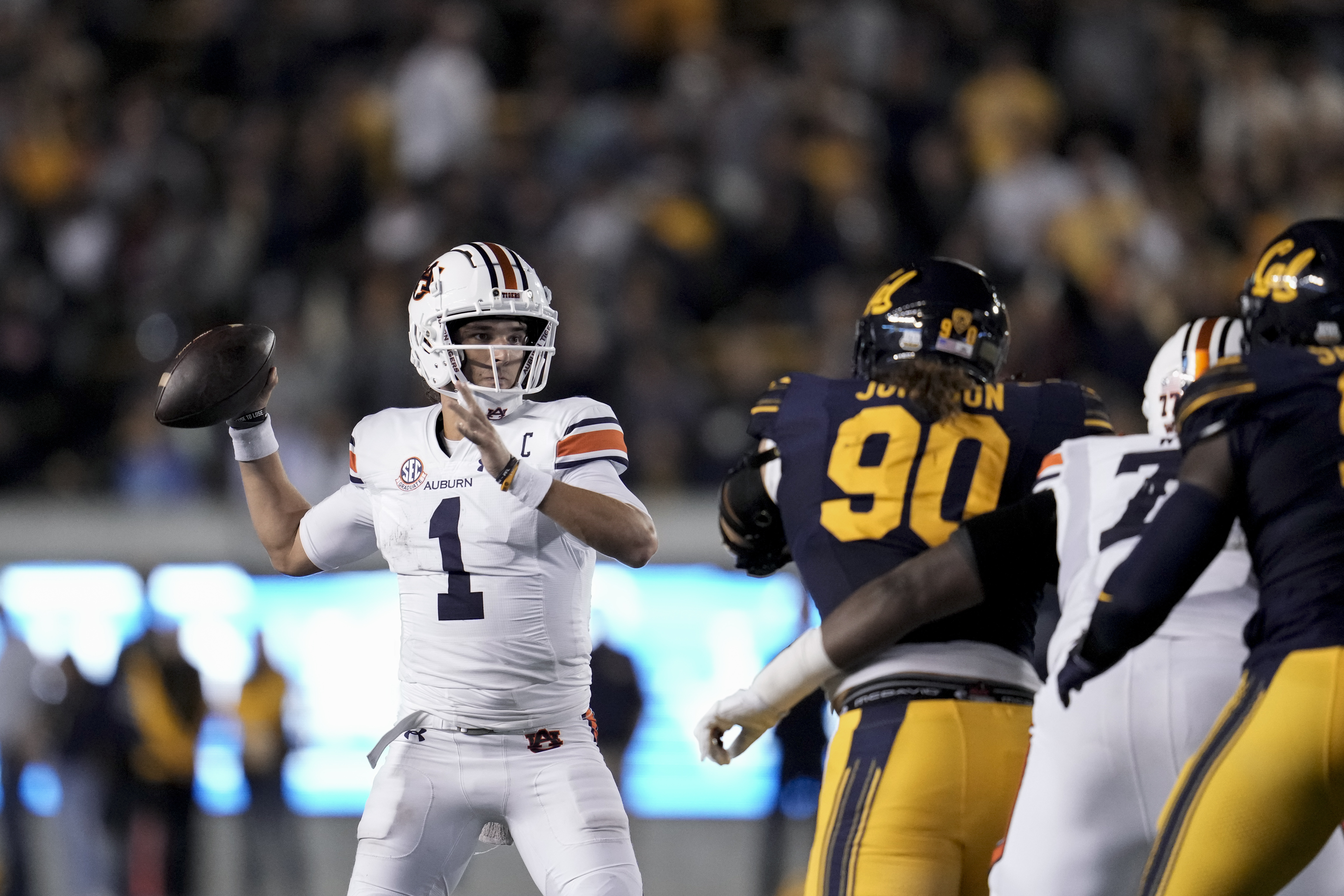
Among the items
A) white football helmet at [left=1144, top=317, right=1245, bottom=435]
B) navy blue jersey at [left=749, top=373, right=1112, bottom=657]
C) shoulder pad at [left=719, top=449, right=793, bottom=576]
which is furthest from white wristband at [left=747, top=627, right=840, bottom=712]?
white football helmet at [left=1144, top=317, right=1245, bottom=435]

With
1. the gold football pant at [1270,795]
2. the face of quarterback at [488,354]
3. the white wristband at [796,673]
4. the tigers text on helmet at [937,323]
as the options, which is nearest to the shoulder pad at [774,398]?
the tigers text on helmet at [937,323]

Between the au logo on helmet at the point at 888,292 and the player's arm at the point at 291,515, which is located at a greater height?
the au logo on helmet at the point at 888,292

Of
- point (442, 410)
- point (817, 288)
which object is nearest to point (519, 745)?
point (442, 410)

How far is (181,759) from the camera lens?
1022 cm

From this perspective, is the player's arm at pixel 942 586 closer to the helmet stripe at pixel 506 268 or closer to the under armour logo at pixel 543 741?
the under armour logo at pixel 543 741

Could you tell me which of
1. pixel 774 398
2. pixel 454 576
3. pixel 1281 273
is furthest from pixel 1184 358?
pixel 454 576

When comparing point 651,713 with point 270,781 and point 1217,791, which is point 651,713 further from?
point 1217,791

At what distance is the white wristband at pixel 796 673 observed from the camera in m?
3.69

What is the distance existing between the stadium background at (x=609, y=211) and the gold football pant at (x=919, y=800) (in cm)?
606

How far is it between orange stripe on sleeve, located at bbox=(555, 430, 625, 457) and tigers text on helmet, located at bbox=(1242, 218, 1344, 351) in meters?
1.61

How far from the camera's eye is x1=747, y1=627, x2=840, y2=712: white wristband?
Result: 3691 millimetres

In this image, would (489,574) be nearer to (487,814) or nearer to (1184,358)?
(487,814)

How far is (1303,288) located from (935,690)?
3.72 feet

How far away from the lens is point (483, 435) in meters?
4.01
